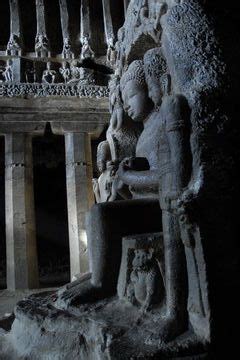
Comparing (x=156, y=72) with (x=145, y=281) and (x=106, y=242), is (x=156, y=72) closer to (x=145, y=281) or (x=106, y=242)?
(x=106, y=242)

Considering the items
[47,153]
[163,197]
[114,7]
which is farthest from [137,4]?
[47,153]

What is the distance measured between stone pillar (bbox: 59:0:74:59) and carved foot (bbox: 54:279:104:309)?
9548 mm

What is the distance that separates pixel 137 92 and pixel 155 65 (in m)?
0.35

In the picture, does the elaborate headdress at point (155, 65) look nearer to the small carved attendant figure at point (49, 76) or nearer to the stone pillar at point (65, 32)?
the small carved attendant figure at point (49, 76)

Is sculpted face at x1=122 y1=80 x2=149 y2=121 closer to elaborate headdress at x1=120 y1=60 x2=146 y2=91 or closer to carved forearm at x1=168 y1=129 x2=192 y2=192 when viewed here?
elaborate headdress at x1=120 y1=60 x2=146 y2=91

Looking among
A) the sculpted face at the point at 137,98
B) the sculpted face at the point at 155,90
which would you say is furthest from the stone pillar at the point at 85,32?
the sculpted face at the point at 155,90

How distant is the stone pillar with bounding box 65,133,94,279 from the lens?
9195 millimetres

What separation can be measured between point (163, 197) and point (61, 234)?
1243 cm

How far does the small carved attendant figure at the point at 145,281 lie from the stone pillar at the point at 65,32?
31.8 feet

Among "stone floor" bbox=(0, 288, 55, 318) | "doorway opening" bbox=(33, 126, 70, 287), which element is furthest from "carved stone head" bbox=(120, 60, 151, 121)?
"doorway opening" bbox=(33, 126, 70, 287)

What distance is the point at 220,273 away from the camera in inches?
76.1

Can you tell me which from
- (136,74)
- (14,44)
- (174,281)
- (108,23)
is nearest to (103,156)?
(136,74)

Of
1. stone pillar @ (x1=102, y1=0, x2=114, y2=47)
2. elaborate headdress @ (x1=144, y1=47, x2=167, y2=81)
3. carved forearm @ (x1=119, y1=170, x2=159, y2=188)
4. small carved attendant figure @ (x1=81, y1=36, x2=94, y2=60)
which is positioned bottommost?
carved forearm @ (x1=119, y1=170, x2=159, y2=188)

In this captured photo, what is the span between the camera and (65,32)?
36.0 ft
